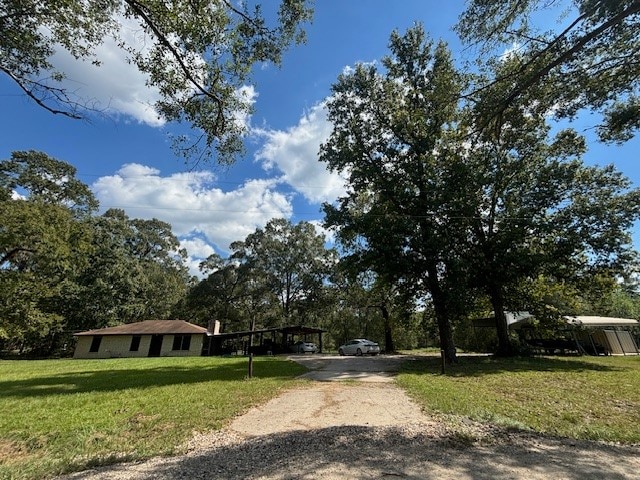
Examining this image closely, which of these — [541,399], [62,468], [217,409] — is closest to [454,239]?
[541,399]

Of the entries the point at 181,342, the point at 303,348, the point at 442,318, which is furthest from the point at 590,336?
the point at 181,342

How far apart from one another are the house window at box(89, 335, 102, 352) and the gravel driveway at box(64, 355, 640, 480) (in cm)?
2933

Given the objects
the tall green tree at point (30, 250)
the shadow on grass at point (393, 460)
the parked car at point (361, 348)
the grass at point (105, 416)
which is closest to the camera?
the shadow on grass at point (393, 460)

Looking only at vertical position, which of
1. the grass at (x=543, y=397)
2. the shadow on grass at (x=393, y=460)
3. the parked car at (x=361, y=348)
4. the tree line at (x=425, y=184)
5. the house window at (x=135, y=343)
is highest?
the tree line at (x=425, y=184)

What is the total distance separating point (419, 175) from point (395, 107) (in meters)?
4.12

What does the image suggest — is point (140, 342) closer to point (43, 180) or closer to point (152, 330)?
point (152, 330)

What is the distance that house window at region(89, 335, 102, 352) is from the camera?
28.7 m

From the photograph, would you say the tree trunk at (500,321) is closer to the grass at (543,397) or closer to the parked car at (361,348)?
the grass at (543,397)

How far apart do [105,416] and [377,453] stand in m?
5.89

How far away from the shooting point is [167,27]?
199 inches

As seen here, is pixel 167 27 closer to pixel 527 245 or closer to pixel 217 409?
pixel 217 409

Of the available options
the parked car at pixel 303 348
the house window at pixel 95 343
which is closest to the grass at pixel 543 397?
the parked car at pixel 303 348

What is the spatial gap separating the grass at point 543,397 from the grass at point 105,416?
4.65m

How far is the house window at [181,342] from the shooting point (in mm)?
28906
